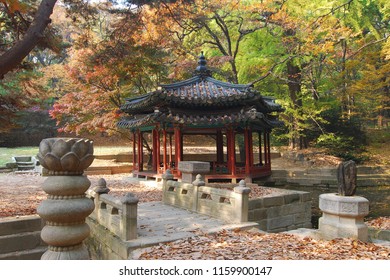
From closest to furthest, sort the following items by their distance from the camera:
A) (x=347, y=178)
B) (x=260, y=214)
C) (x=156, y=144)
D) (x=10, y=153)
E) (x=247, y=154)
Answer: (x=347, y=178) → (x=260, y=214) → (x=247, y=154) → (x=156, y=144) → (x=10, y=153)

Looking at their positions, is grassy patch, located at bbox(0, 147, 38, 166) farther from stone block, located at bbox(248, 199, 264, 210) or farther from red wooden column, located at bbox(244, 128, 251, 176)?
stone block, located at bbox(248, 199, 264, 210)

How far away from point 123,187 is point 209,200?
20.0ft

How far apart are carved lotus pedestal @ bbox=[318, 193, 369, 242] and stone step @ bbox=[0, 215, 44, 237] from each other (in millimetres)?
6112

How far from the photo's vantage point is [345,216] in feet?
18.3

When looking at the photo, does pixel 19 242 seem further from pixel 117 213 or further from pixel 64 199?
pixel 64 199

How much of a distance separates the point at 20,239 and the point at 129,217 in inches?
113

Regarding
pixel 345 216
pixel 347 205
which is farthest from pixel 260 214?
pixel 347 205

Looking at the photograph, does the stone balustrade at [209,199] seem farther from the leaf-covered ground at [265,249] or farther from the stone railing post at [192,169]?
the leaf-covered ground at [265,249]

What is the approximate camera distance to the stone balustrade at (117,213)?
19.7 feet

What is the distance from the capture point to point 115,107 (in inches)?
742

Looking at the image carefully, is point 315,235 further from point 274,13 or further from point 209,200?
point 274,13

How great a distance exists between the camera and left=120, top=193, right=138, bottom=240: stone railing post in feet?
19.6

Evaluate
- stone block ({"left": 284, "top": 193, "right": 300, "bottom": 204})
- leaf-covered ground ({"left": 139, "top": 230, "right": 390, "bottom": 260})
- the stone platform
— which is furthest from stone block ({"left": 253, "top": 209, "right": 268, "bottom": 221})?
leaf-covered ground ({"left": 139, "top": 230, "right": 390, "bottom": 260})

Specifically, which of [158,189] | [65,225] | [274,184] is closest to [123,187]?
[158,189]
